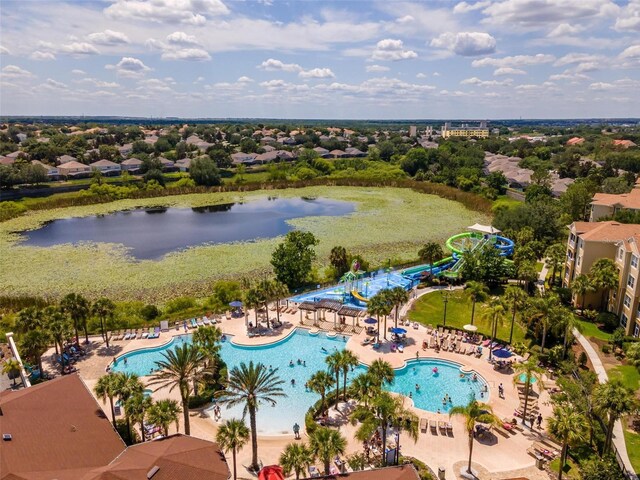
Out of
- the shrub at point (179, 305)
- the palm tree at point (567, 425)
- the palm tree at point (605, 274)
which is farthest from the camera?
the shrub at point (179, 305)

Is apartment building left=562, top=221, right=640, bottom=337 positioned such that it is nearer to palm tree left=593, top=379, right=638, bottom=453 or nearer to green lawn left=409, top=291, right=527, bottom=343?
green lawn left=409, top=291, right=527, bottom=343

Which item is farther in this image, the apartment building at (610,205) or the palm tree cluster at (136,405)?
the apartment building at (610,205)

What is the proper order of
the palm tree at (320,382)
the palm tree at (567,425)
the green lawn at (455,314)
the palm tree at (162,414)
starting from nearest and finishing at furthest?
the palm tree at (567,425)
the palm tree at (162,414)
the palm tree at (320,382)
the green lawn at (455,314)

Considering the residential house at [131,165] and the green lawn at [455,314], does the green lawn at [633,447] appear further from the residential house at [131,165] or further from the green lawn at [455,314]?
the residential house at [131,165]

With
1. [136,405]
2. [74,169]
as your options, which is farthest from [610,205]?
[74,169]

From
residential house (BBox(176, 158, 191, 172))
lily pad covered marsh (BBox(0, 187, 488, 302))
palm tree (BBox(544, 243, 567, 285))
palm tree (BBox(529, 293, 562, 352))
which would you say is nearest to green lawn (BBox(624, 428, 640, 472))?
palm tree (BBox(529, 293, 562, 352))

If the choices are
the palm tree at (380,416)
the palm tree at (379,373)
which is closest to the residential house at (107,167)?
the palm tree at (379,373)

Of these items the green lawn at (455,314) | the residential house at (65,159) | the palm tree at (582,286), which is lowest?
the green lawn at (455,314)

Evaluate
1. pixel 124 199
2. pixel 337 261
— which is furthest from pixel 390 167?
pixel 337 261
